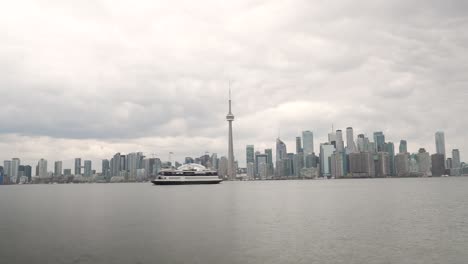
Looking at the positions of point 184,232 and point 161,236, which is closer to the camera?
point 161,236

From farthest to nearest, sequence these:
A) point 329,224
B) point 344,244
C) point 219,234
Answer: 1. point 329,224
2. point 219,234
3. point 344,244

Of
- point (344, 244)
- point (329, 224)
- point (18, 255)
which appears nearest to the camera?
point (18, 255)

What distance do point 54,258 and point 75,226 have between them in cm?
2611

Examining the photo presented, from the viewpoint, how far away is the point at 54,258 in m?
41.3

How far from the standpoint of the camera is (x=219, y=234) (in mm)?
56062

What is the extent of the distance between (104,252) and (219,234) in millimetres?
17387

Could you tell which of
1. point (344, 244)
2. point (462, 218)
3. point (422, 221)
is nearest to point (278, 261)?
point (344, 244)

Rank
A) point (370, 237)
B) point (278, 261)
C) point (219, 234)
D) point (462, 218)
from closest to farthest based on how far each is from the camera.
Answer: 1. point (278, 261)
2. point (370, 237)
3. point (219, 234)
4. point (462, 218)

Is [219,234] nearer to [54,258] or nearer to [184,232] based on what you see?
[184,232]

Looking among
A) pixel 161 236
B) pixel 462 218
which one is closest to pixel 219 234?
pixel 161 236

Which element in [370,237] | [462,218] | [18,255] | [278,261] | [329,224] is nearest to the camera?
[278,261]

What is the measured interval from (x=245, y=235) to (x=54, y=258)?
24.9 metres

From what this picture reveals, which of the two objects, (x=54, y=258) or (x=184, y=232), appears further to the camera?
(x=184, y=232)

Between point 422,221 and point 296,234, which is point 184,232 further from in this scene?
point 422,221
